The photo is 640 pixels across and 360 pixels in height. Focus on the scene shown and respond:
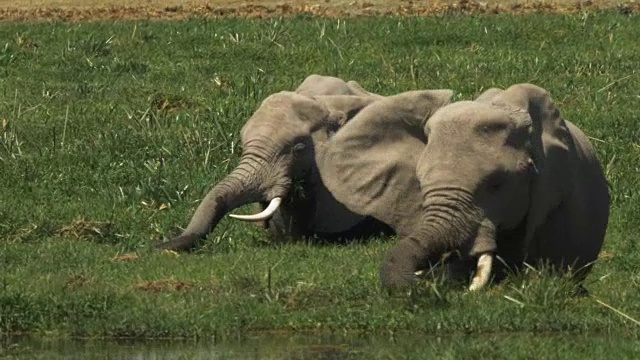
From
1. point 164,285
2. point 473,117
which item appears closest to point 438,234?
point 473,117

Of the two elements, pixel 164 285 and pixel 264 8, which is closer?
pixel 164 285

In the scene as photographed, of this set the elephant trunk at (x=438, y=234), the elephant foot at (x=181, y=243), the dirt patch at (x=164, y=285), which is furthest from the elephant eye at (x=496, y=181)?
the elephant foot at (x=181, y=243)

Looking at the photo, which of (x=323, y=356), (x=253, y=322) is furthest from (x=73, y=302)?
(x=323, y=356)

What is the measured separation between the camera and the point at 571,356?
386 inches

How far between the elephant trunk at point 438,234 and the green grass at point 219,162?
19cm

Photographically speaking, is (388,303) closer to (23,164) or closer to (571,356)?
(571,356)

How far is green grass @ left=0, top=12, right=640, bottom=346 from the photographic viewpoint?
36.8 feet

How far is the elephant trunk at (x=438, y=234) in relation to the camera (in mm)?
11500

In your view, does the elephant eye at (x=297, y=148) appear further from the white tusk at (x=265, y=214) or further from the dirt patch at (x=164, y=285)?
the dirt patch at (x=164, y=285)

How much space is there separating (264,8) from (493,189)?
1386 cm

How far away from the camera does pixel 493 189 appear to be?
38.4 feet

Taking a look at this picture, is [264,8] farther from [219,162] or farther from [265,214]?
[265,214]

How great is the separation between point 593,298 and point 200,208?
12.3 feet

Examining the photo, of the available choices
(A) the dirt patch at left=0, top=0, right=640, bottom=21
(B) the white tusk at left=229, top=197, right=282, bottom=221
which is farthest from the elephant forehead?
(A) the dirt patch at left=0, top=0, right=640, bottom=21
